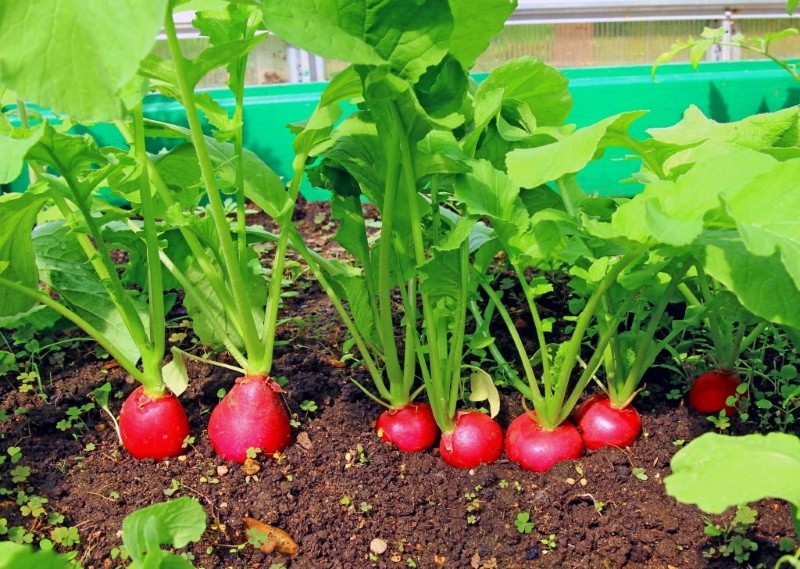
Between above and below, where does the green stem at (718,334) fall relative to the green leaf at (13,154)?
below

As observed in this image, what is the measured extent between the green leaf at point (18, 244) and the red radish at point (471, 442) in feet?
2.16

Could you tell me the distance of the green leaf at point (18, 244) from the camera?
113 cm

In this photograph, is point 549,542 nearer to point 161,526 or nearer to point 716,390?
point 716,390

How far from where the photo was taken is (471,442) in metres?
1.21

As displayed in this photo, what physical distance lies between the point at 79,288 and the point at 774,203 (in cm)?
105

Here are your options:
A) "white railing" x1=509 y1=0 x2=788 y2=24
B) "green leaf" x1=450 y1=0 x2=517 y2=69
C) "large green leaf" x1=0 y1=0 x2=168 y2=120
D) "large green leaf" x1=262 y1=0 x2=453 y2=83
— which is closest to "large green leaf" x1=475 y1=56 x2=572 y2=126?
"green leaf" x1=450 y1=0 x2=517 y2=69

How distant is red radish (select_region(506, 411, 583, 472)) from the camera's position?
3.95ft

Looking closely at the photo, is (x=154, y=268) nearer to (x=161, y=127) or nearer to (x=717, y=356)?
(x=161, y=127)

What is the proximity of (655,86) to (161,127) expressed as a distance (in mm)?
1356

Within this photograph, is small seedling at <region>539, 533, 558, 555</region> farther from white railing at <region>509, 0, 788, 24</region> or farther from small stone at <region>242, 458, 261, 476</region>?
white railing at <region>509, 0, 788, 24</region>

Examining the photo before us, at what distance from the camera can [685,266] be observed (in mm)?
1040

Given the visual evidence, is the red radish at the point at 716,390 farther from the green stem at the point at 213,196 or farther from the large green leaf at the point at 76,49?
the large green leaf at the point at 76,49

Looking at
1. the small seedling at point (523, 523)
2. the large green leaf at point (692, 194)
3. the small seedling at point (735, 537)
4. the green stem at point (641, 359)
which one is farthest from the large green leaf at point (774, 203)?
the small seedling at point (523, 523)

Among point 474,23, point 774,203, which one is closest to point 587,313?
point 774,203
